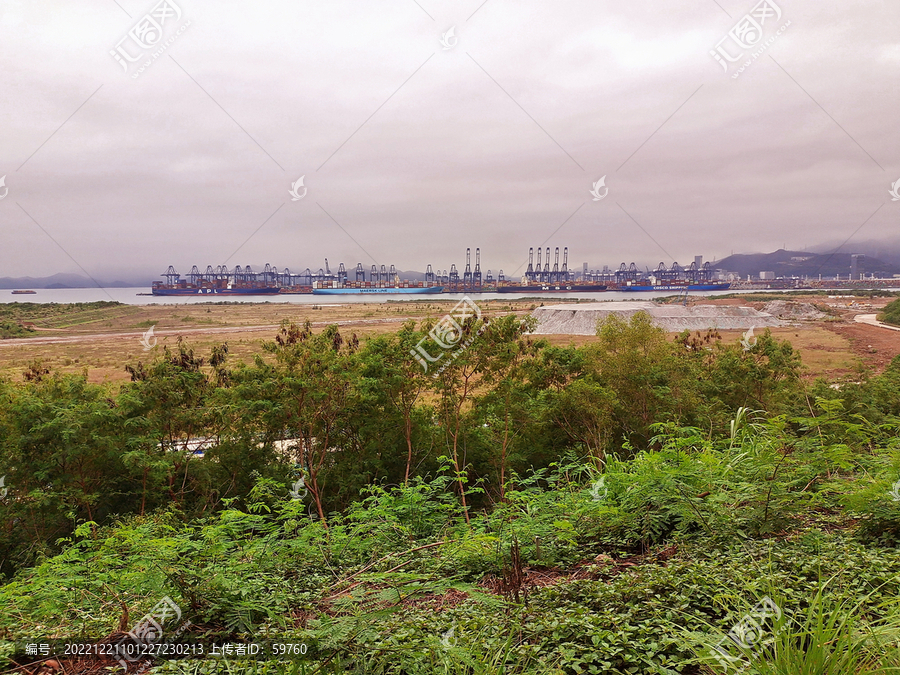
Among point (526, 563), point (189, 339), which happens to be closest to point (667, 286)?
point (189, 339)

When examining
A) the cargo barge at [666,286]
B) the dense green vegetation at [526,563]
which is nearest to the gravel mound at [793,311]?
the dense green vegetation at [526,563]

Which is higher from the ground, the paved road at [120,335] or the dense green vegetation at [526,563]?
the dense green vegetation at [526,563]

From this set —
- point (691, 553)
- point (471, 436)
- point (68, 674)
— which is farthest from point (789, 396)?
point (68, 674)

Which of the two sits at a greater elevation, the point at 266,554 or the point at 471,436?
the point at 266,554

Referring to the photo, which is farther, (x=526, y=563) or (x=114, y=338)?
(x=114, y=338)

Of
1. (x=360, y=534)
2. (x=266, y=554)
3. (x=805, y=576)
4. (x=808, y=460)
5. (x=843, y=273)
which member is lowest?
(x=360, y=534)

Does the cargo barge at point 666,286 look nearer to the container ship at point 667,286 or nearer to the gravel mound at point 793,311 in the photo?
the container ship at point 667,286

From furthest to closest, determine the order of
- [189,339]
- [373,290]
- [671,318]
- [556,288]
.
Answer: [373,290], [556,288], [671,318], [189,339]

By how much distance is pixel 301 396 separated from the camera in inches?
474

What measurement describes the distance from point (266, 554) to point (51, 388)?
11179 mm

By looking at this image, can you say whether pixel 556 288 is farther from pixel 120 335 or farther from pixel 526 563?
pixel 526 563

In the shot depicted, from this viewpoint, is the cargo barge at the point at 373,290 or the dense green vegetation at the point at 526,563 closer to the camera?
the dense green vegetation at the point at 526,563

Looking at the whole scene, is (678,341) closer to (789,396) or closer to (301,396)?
(789,396)

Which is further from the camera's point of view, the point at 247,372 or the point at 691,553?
the point at 247,372
